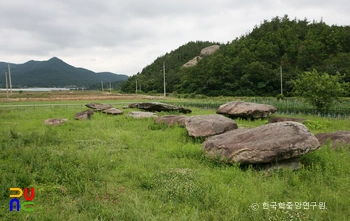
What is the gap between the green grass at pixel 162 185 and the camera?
15.1 ft

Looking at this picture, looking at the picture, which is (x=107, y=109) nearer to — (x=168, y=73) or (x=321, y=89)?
(x=321, y=89)

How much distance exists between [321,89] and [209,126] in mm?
13991

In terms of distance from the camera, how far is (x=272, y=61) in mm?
62719

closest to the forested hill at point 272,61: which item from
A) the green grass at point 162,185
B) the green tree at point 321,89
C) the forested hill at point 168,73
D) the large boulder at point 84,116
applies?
the forested hill at point 168,73

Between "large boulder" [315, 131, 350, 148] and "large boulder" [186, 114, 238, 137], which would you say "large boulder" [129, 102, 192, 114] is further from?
"large boulder" [315, 131, 350, 148]

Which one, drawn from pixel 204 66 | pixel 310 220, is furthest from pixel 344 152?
pixel 204 66

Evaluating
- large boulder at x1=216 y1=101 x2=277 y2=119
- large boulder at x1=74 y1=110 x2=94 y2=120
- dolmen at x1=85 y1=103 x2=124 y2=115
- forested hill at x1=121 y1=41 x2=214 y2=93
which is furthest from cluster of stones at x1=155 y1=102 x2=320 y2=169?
forested hill at x1=121 y1=41 x2=214 y2=93

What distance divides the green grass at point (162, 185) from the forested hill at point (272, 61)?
4757 centimetres

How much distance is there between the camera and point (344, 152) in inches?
328

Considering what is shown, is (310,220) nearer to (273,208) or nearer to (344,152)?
(273,208)

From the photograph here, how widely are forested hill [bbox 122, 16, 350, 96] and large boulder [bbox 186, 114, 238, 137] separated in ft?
143

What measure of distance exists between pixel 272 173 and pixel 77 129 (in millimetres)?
11768

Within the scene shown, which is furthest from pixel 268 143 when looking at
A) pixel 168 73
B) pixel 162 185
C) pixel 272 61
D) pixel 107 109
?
pixel 168 73

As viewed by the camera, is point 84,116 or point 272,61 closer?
point 84,116
